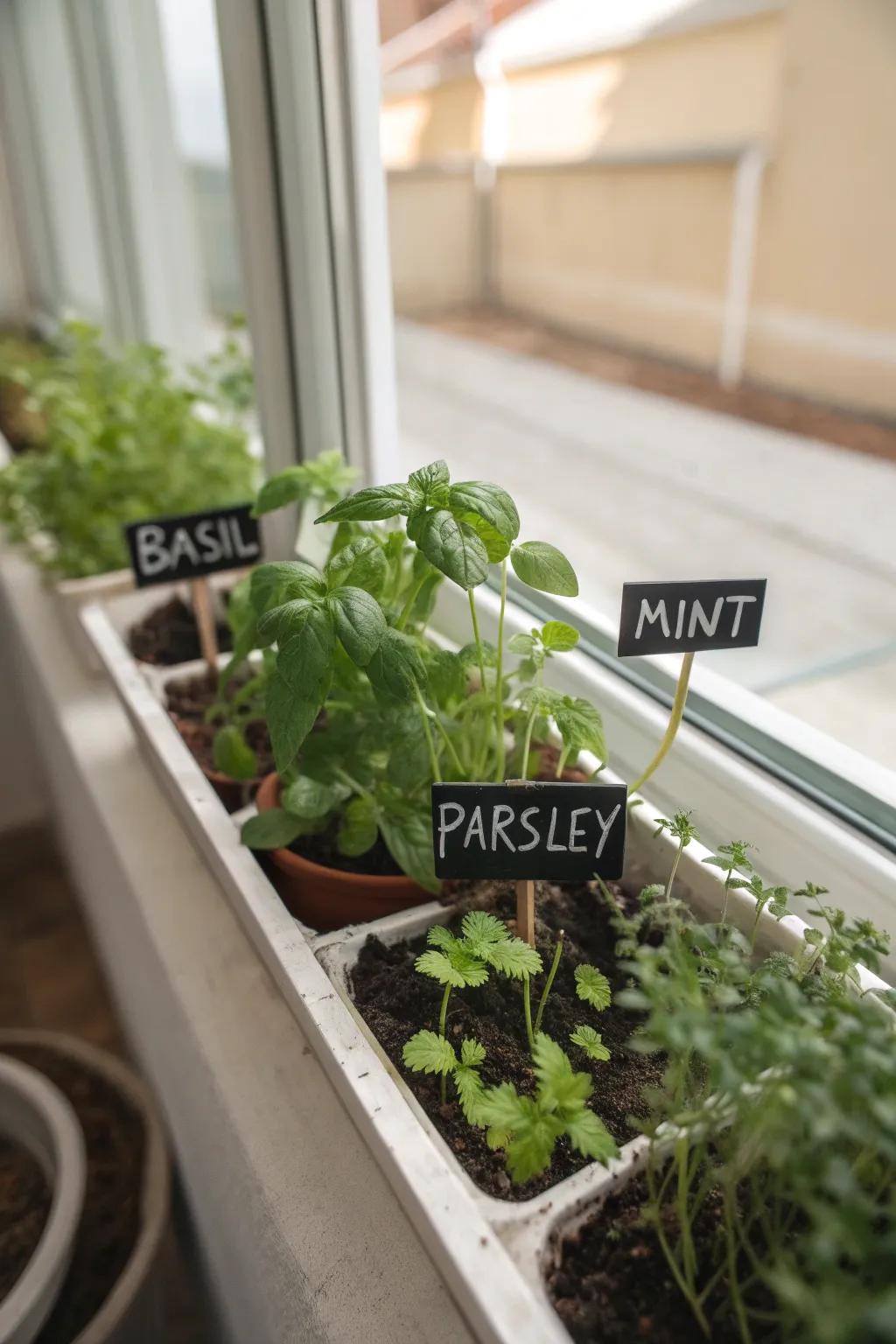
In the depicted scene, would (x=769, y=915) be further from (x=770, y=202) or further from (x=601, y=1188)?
(x=770, y=202)

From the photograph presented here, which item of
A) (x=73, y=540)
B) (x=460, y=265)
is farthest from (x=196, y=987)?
(x=460, y=265)

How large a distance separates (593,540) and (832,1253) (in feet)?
3.77

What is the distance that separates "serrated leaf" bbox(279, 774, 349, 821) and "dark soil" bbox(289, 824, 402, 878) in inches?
1.8

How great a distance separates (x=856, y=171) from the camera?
1137 mm

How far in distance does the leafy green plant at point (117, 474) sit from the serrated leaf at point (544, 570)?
0.87 metres

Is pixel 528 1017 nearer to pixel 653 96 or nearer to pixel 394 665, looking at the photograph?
pixel 394 665

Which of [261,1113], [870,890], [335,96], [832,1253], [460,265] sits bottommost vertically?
[261,1113]

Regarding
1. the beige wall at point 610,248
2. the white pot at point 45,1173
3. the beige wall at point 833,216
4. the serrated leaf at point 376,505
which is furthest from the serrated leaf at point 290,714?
the beige wall at point 610,248

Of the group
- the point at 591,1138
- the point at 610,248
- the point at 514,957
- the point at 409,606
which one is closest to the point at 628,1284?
the point at 591,1138

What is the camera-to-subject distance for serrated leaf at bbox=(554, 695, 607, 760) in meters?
0.72

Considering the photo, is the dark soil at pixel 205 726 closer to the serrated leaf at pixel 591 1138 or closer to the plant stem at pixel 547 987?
the plant stem at pixel 547 987

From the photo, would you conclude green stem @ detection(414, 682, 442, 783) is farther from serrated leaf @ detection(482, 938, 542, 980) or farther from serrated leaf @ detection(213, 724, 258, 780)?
serrated leaf @ detection(213, 724, 258, 780)

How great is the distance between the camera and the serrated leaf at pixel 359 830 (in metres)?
0.80

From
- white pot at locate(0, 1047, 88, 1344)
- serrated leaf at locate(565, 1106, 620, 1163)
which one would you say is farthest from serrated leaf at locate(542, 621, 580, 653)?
white pot at locate(0, 1047, 88, 1344)
